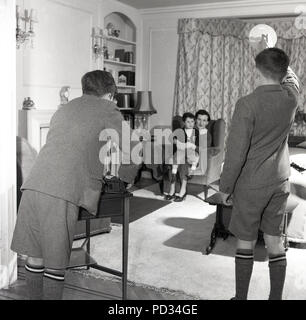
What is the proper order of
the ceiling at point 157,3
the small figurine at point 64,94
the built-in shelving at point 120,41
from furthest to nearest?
the ceiling at point 157,3
the built-in shelving at point 120,41
the small figurine at point 64,94

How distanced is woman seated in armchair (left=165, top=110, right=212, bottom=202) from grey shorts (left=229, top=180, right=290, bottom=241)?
354 cm

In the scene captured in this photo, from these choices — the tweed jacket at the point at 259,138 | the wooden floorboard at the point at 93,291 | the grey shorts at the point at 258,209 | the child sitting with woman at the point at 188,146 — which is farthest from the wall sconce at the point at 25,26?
the grey shorts at the point at 258,209

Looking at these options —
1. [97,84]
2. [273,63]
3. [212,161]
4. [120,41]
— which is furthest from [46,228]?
[120,41]

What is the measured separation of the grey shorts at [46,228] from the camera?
7.13ft

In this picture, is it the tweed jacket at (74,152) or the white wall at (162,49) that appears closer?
the tweed jacket at (74,152)

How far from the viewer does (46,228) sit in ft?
7.17

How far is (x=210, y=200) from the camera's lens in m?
3.93

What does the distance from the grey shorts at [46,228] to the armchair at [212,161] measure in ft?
12.5

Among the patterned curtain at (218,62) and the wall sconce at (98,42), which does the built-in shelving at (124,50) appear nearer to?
the wall sconce at (98,42)

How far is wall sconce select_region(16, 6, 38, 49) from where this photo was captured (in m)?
4.86

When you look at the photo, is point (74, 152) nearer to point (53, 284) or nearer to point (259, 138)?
point (53, 284)

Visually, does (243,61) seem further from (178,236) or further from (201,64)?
(178,236)

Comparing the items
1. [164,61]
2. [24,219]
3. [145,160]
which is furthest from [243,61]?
[24,219]

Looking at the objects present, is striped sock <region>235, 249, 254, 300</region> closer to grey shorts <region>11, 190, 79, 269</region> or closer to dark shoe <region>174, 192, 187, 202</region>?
grey shorts <region>11, 190, 79, 269</region>
